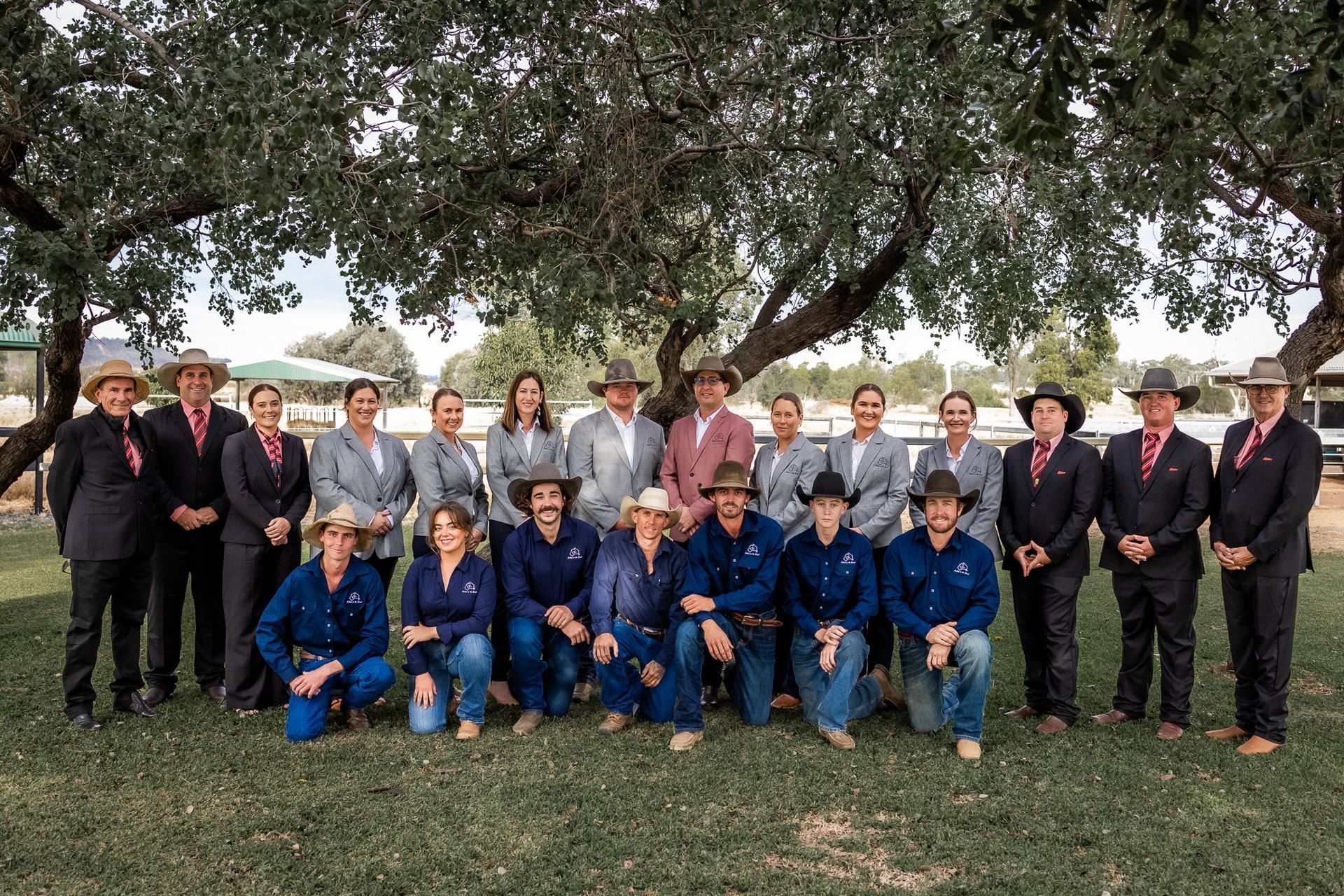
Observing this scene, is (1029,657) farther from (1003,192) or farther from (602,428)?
(1003,192)

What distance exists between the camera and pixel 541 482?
5391 millimetres

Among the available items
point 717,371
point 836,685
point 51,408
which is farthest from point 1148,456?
point 51,408

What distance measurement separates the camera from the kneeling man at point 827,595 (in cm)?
509

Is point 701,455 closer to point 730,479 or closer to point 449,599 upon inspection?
point 730,479

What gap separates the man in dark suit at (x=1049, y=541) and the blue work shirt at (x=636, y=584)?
5.98 ft

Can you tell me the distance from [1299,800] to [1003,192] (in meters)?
6.70

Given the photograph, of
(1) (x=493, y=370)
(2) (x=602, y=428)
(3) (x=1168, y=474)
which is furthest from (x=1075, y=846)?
(1) (x=493, y=370)

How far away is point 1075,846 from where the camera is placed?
3.79m

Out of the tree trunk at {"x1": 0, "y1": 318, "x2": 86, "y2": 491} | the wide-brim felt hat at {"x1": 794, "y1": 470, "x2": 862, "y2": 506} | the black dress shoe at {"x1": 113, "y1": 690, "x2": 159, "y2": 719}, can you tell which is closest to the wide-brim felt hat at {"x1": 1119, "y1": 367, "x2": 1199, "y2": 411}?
the wide-brim felt hat at {"x1": 794, "y1": 470, "x2": 862, "y2": 506}

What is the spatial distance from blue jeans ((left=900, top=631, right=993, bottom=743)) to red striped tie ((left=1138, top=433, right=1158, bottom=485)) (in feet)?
4.03

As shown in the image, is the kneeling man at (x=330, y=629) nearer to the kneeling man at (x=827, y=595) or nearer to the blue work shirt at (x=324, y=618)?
the blue work shirt at (x=324, y=618)

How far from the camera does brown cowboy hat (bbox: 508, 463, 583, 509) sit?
538 centimetres

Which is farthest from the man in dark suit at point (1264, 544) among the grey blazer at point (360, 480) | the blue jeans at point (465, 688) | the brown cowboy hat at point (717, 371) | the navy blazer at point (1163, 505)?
the grey blazer at point (360, 480)

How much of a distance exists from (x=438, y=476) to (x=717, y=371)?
67.3 inches
